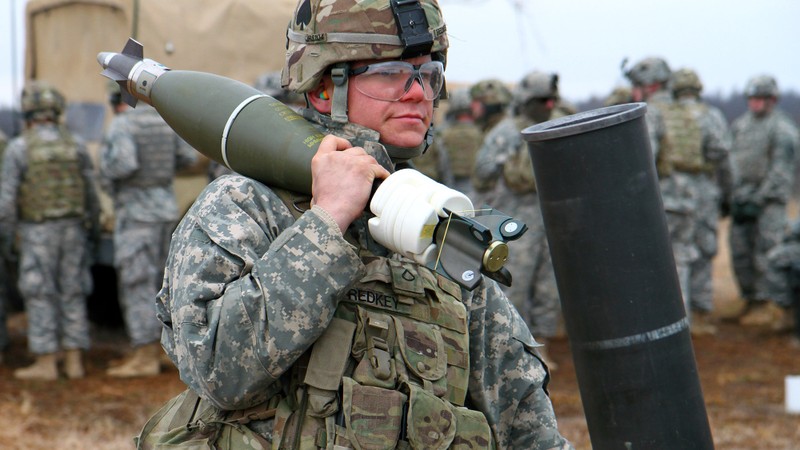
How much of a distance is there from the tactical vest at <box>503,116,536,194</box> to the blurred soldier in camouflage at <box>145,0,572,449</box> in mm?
6315

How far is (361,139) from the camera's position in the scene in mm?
2531

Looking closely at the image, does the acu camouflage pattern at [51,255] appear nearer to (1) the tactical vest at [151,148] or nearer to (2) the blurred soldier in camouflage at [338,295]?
(1) the tactical vest at [151,148]

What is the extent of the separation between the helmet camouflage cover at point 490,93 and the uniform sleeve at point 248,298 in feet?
30.9

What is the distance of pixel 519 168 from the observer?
356 inches

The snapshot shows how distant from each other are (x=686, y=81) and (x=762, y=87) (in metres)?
1.04

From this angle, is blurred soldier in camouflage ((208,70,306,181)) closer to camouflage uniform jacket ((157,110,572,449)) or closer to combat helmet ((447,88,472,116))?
combat helmet ((447,88,472,116))

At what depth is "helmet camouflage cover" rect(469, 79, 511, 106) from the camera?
1162 cm

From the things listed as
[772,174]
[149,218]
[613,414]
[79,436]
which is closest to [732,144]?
[772,174]

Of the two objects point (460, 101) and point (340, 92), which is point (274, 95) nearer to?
point (460, 101)

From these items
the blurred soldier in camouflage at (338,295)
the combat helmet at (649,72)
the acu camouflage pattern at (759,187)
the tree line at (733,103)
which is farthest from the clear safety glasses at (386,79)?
the tree line at (733,103)

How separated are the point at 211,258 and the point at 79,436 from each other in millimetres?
5138

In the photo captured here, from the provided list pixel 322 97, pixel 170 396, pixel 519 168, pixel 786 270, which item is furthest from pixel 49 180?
pixel 322 97

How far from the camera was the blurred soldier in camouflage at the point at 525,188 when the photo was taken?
8.94m

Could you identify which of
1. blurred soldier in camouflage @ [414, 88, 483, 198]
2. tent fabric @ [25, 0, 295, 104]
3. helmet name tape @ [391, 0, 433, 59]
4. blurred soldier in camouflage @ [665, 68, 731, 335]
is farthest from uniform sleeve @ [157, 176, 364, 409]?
blurred soldier in camouflage @ [414, 88, 483, 198]
